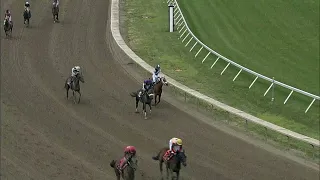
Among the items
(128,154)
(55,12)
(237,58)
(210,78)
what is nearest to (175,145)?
(128,154)

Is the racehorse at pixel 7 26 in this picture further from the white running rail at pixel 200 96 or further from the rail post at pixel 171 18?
the rail post at pixel 171 18

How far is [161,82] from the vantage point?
2128 centimetres

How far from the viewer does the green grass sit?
70.8 feet

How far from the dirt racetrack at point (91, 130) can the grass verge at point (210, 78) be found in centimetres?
148

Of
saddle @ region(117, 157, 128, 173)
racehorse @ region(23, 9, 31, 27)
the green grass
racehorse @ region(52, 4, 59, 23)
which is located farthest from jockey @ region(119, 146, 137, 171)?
racehorse @ region(52, 4, 59, 23)

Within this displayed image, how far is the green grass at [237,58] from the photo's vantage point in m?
21.6

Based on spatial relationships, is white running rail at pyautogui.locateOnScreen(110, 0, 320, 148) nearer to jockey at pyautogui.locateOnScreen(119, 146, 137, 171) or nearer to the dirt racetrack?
the dirt racetrack

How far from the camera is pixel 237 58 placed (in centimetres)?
2761

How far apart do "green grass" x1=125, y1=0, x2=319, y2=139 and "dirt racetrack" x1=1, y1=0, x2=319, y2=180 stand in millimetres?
1996

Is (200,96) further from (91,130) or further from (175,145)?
(175,145)

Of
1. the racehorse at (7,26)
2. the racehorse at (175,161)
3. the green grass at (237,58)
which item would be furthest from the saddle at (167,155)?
the racehorse at (7,26)

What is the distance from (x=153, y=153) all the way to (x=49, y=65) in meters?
10.1

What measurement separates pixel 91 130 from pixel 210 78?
6.73m

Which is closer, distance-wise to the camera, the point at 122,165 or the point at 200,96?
the point at 122,165
